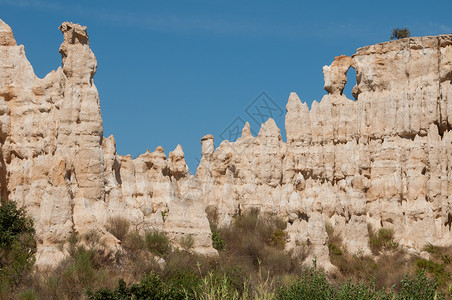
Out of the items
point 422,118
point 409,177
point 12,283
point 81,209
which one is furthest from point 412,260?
point 12,283

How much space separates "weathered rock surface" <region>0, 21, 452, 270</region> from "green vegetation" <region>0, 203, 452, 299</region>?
681 millimetres

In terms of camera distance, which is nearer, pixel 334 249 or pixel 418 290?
pixel 418 290

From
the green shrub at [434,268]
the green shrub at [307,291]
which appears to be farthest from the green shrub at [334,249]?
the green shrub at [307,291]

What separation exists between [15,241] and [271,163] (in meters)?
17.5

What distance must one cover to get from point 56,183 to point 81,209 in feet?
4.40

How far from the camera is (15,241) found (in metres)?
19.3

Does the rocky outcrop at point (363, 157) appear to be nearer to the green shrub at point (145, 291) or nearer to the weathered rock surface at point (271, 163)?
the weathered rock surface at point (271, 163)

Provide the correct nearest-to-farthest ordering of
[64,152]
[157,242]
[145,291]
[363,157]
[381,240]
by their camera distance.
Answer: [145,291] → [64,152] → [157,242] → [381,240] → [363,157]

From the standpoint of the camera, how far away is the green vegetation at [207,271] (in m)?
14.7

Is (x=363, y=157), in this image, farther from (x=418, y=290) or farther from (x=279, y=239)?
(x=418, y=290)

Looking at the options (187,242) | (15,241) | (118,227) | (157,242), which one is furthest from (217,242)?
(15,241)

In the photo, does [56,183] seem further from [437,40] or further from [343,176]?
[437,40]

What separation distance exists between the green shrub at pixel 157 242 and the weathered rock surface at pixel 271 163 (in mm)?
757

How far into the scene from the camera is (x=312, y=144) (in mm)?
34562
